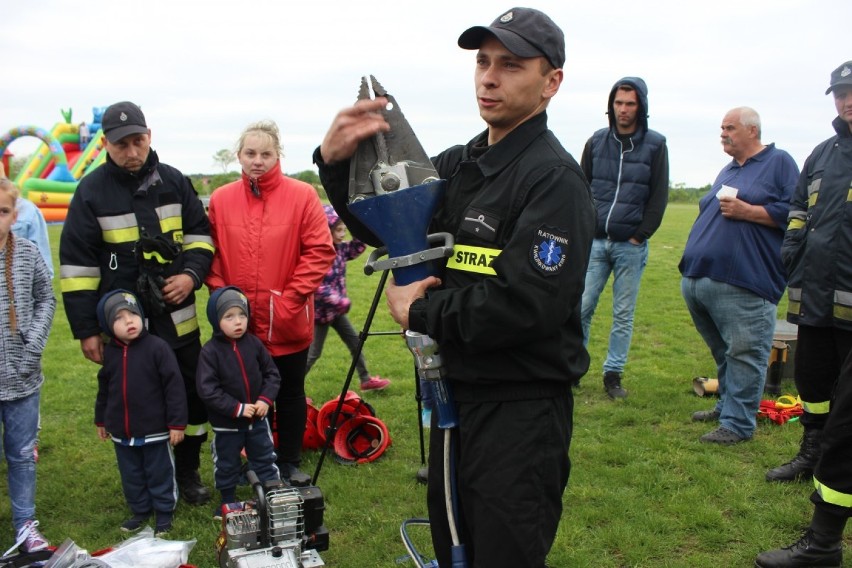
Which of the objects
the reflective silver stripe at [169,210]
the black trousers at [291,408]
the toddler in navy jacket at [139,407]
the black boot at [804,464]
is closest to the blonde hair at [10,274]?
the toddler in navy jacket at [139,407]

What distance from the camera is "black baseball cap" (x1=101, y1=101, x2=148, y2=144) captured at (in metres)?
4.30

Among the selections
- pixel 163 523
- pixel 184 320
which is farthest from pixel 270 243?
pixel 163 523

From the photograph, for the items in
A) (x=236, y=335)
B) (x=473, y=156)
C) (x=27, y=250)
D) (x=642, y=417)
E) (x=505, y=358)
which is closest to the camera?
(x=505, y=358)

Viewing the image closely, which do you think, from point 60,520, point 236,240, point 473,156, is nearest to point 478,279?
point 473,156

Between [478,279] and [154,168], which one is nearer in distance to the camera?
[478,279]

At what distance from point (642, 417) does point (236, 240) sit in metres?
3.80

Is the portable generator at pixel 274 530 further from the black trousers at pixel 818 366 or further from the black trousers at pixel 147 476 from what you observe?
the black trousers at pixel 818 366

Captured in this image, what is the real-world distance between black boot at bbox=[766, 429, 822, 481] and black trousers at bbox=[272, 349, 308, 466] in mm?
3265

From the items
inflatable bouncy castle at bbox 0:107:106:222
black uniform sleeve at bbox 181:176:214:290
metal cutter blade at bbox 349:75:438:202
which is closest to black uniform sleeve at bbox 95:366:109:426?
black uniform sleeve at bbox 181:176:214:290

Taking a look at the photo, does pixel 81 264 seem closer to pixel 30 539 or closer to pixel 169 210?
pixel 169 210

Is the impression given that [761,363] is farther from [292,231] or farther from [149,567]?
[149,567]

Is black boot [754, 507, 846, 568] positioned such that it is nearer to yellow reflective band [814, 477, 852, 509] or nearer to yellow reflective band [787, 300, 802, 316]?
yellow reflective band [814, 477, 852, 509]

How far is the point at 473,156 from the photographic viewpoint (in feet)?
8.86

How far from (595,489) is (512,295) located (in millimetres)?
3016
